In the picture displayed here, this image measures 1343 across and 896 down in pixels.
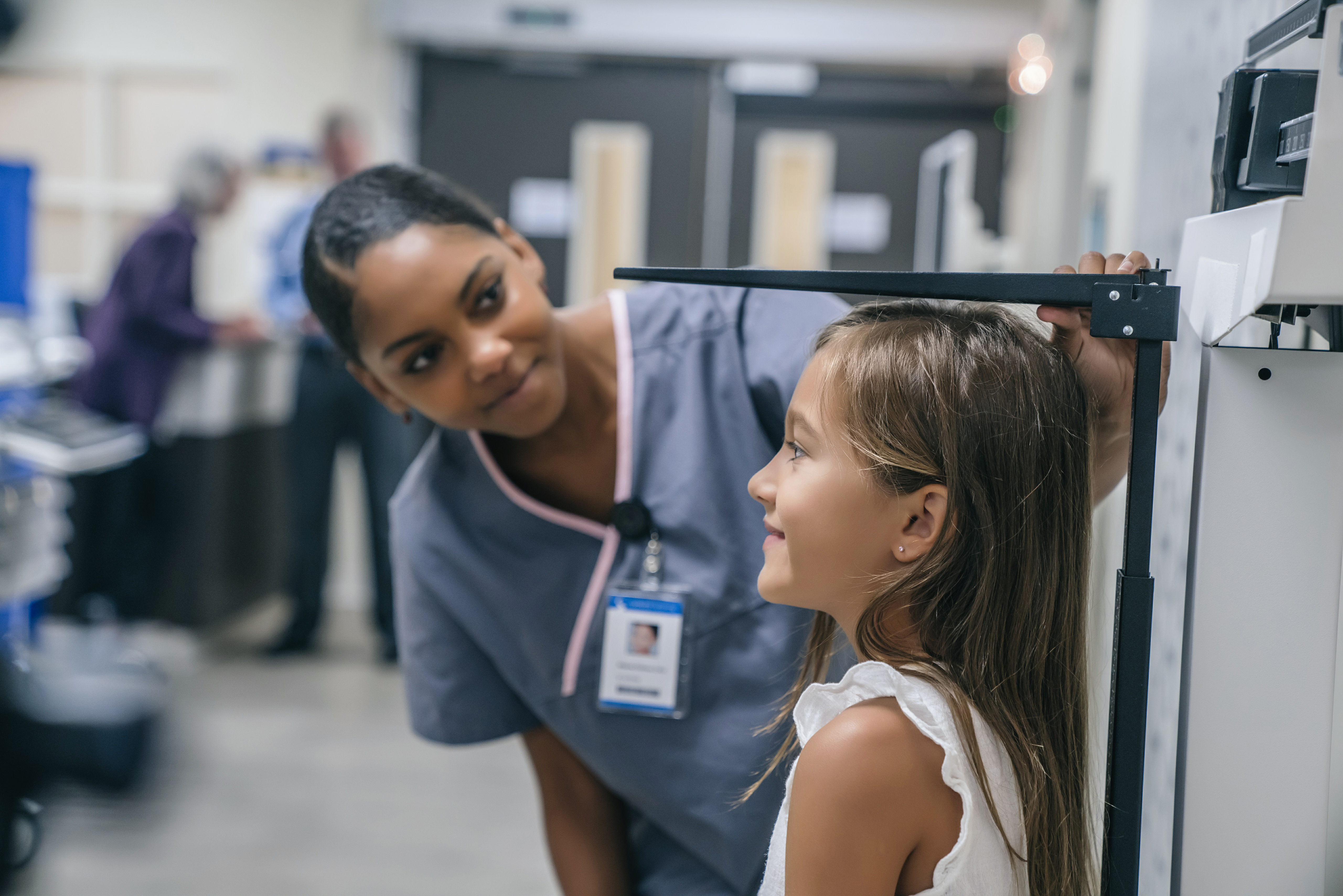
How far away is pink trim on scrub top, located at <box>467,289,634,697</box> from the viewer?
1051 millimetres

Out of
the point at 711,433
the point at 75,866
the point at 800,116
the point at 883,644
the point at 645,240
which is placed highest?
the point at 800,116

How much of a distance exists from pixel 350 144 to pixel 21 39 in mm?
1537

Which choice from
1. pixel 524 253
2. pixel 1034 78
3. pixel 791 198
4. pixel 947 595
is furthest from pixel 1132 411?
pixel 791 198

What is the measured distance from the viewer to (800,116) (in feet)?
13.4

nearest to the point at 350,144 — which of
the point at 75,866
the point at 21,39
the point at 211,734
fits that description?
the point at 21,39

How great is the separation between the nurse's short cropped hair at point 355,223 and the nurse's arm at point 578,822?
17.8 inches

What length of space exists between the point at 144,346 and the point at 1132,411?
129 inches

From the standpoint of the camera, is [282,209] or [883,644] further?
[282,209]

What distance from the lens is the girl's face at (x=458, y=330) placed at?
939 millimetres

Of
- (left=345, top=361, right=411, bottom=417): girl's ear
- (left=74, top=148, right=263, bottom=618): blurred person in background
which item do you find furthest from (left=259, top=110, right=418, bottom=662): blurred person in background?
(left=345, top=361, right=411, bottom=417): girl's ear

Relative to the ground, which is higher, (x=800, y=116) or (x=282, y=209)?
(x=800, y=116)

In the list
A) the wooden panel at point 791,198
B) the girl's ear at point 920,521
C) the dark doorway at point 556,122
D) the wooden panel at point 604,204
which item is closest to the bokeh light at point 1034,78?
the wooden panel at point 791,198

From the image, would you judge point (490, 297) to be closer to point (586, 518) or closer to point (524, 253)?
point (524, 253)

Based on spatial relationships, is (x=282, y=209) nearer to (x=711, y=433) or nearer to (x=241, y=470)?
(x=241, y=470)
